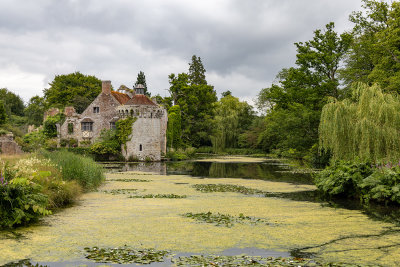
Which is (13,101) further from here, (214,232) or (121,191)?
(214,232)

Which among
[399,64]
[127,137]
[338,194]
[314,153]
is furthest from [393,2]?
[127,137]

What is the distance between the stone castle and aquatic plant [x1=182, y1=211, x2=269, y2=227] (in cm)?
2797

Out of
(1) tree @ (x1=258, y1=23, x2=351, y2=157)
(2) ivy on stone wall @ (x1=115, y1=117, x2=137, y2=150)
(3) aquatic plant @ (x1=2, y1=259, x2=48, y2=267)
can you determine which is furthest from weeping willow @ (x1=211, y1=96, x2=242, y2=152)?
(3) aquatic plant @ (x1=2, y1=259, x2=48, y2=267)

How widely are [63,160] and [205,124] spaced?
38275 millimetres

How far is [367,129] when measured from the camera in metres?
13.1

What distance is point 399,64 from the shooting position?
2084 cm

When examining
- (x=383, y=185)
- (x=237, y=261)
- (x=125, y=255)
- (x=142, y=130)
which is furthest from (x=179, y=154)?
(x=237, y=261)

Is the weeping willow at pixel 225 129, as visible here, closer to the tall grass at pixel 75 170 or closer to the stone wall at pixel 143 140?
the stone wall at pixel 143 140

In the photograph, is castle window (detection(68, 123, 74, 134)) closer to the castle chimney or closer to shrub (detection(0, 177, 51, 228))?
the castle chimney

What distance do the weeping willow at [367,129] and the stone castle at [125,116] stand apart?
2331cm

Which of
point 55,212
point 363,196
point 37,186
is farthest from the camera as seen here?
point 363,196

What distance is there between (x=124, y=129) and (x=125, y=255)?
31.9 meters

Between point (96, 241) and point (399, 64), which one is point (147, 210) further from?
point (399, 64)

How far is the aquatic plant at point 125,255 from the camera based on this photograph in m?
5.01
